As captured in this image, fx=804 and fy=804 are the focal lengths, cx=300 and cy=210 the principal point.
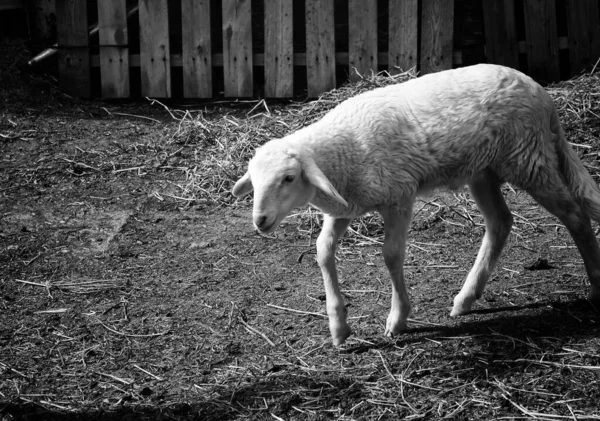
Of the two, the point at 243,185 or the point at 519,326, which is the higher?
the point at 243,185

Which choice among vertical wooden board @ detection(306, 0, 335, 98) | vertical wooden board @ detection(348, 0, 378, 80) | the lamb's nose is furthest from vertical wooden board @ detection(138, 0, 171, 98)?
the lamb's nose

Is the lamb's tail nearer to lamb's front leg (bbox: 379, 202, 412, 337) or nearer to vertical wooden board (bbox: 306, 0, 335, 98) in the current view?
lamb's front leg (bbox: 379, 202, 412, 337)

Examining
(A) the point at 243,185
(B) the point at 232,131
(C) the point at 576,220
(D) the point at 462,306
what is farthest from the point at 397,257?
(B) the point at 232,131

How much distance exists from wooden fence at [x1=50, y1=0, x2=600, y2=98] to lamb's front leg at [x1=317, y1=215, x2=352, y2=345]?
410 cm

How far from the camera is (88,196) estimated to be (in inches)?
274

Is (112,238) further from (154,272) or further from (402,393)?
(402,393)

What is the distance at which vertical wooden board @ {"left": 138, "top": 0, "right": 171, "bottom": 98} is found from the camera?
335 inches

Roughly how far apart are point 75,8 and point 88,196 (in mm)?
2645

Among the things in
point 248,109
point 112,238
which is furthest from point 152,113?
point 112,238

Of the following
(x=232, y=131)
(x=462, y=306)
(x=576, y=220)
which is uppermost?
(x=576, y=220)

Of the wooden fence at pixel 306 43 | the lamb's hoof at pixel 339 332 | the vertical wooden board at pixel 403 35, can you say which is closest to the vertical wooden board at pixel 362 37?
the wooden fence at pixel 306 43

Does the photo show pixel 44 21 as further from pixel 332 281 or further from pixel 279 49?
pixel 332 281

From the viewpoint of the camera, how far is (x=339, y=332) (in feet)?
14.7

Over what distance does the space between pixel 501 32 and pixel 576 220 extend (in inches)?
166
